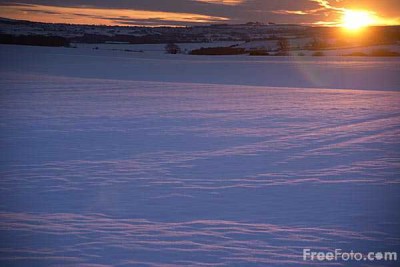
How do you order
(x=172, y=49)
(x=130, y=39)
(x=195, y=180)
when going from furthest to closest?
(x=130, y=39), (x=172, y=49), (x=195, y=180)

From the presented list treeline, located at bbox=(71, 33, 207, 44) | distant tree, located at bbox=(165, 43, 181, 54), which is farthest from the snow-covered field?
treeline, located at bbox=(71, 33, 207, 44)

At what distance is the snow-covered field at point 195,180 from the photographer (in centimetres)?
496

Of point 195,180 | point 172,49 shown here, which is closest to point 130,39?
point 172,49

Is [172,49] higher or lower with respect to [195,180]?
higher

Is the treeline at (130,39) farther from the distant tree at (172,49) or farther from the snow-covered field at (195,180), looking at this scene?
the snow-covered field at (195,180)

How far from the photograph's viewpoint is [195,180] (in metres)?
7.19

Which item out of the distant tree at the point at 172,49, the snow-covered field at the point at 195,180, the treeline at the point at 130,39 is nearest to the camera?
the snow-covered field at the point at 195,180

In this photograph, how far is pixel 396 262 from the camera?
A: 15.3 ft

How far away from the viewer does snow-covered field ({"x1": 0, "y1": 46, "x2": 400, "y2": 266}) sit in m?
4.96

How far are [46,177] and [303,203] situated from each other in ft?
12.5

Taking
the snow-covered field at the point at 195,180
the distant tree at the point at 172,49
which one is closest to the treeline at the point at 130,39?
the distant tree at the point at 172,49

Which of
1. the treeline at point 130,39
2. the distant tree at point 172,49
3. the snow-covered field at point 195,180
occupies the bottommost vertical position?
the snow-covered field at point 195,180

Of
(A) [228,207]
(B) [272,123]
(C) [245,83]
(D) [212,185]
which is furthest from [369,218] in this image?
(C) [245,83]

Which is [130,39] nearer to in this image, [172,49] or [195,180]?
[172,49]
